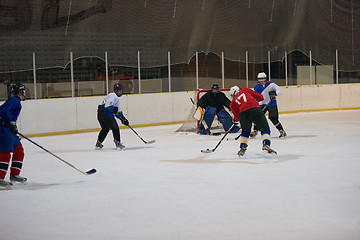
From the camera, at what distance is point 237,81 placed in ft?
45.1

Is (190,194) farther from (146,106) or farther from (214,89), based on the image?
(146,106)

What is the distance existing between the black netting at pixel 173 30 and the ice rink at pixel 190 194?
3218 millimetres

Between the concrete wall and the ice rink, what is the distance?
2170 millimetres

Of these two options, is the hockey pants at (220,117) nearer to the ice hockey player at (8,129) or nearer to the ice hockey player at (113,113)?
the ice hockey player at (113,113)

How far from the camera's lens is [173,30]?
42.4 feet

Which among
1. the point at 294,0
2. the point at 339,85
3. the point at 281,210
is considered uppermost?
the point at 294,0

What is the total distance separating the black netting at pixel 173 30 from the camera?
35.4 ft

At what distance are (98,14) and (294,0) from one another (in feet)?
18.6

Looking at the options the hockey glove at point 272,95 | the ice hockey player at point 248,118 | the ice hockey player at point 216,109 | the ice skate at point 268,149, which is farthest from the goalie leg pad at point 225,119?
the ice skate at point 268,149

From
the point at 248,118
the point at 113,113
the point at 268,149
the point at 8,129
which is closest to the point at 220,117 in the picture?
the point at 113,113

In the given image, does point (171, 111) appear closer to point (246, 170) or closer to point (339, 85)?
point (339, 85)

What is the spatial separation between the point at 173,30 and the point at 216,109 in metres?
→ 3.41

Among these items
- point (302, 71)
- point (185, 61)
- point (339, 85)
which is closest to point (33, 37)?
point (185, 61)

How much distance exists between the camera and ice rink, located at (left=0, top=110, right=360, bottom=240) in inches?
144
